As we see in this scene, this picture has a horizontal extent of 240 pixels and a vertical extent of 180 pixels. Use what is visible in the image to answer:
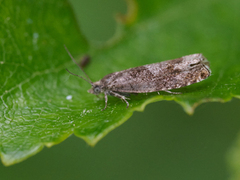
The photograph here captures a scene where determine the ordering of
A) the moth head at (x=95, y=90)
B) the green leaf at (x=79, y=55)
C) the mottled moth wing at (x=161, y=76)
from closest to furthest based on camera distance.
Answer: the green leaf at (x=79, y=55) < the mottled moth wing at (x=161, y=76) < the moth head at (x=95, y=90)

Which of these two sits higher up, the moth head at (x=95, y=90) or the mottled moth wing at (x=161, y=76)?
the moth head at (x=95, y=90)

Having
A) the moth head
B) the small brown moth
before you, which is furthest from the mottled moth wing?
the moth head

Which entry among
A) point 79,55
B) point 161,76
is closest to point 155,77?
point 161,76

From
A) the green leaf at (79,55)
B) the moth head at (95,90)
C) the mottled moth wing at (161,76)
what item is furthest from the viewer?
the moth head at (95,90)

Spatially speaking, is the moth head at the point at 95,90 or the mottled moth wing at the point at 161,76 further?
the moth head at the point at 95,90

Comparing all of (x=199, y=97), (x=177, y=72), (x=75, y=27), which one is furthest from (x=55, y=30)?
(x=199, y=97)

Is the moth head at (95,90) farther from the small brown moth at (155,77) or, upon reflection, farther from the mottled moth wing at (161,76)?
the mottled moth wing at (161,76)

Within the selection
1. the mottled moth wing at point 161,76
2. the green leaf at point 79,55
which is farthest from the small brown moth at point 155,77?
the green leaf at point 79,55
